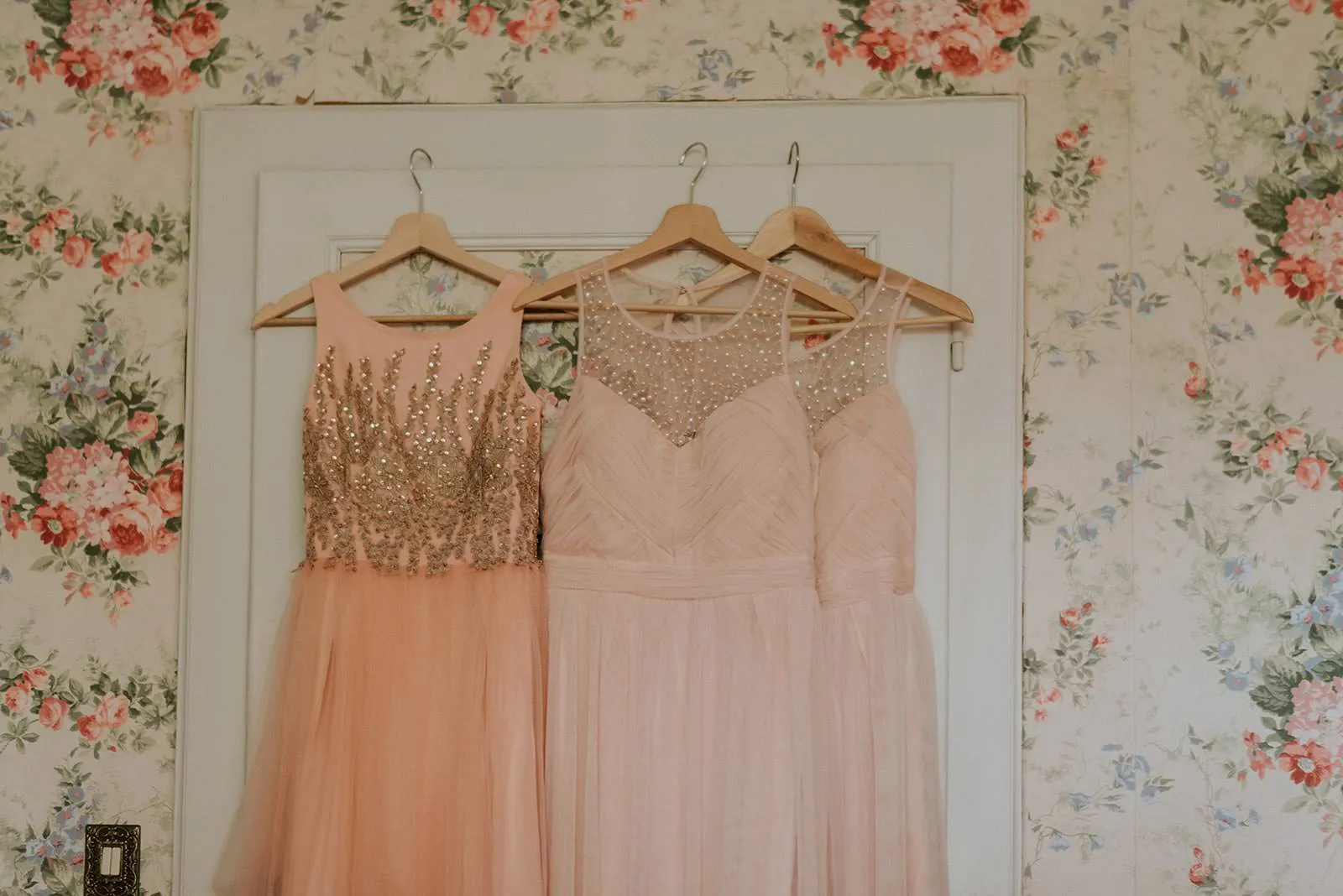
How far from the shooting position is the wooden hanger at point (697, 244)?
1.76 m

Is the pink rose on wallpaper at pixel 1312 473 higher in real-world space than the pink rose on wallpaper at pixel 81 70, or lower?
lower

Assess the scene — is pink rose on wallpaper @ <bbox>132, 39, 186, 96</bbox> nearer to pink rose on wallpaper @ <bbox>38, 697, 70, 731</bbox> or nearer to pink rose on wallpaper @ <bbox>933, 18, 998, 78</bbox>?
pink rose on wallpaper @ <bbox>38, 697, 70, 731</bbox>

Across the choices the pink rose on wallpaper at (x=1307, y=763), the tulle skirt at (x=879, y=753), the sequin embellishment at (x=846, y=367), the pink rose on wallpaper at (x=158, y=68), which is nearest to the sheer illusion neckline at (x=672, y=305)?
the sequin embellishment at (x=846, y=367)

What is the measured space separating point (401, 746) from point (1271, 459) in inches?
49.1

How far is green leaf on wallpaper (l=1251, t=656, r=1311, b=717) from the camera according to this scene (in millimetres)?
1769

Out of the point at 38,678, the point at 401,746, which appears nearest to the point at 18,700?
the point at 38,678

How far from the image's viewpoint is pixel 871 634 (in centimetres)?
168

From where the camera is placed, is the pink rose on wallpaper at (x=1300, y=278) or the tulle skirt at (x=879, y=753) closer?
the tulle skirt at (x=879, y=753)

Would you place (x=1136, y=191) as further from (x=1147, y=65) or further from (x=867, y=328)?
(x=867, y=328)

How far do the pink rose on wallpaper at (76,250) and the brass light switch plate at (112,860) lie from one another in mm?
820

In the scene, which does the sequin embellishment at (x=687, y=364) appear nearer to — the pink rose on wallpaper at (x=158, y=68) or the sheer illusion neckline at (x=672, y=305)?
the sheer illusion neckline at (x=672, y=305)

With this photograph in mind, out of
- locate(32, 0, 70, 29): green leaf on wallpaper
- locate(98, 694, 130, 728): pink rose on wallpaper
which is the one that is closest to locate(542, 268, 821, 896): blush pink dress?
locate(98, 694, 130, 728): pink rose on wallpaper

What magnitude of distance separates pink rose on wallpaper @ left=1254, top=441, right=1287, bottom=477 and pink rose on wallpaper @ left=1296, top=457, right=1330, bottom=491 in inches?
0.9

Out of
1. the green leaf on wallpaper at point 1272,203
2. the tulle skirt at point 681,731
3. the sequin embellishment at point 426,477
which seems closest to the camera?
the tulle skirt at point 681,731
